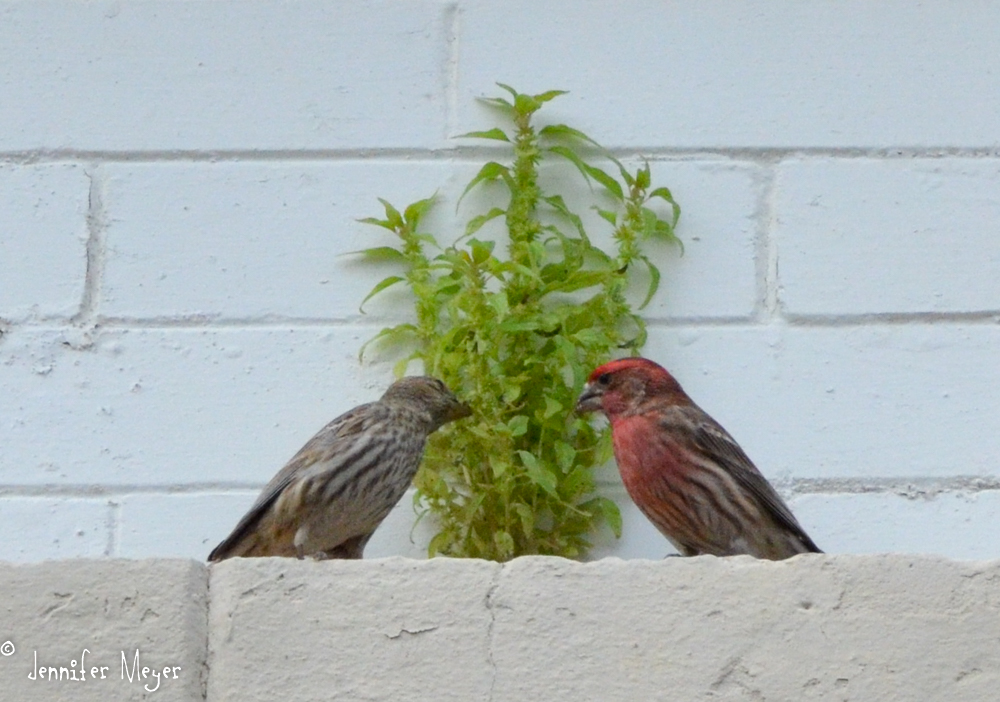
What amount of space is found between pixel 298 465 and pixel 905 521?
1.78m

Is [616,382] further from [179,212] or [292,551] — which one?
[179,212]

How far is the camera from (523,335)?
197 inches

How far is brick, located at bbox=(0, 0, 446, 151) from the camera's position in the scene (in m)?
5.32

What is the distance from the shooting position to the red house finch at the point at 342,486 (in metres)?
4.62

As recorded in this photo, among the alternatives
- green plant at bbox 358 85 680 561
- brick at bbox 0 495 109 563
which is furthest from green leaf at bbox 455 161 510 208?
brick at bbox 0 495 109 563

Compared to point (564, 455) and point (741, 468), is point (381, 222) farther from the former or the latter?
point (741, 468)

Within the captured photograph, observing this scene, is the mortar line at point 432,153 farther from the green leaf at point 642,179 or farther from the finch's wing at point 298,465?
the finch's wing at point 298,465

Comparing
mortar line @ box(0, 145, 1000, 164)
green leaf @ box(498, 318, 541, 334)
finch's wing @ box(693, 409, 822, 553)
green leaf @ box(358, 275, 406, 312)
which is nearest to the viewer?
finch's wing @ box(693, 409, 822, 553)

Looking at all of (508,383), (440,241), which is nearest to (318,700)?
(508,383)

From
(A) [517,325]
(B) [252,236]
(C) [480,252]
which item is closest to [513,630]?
(A) [517,325]

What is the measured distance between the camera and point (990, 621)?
12.5 ft

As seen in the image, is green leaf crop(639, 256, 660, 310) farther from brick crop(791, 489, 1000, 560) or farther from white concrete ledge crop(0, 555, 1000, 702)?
white concrete ledge crop(0, 555, 1000, 702)

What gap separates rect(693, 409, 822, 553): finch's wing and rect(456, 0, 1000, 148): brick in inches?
39.9
